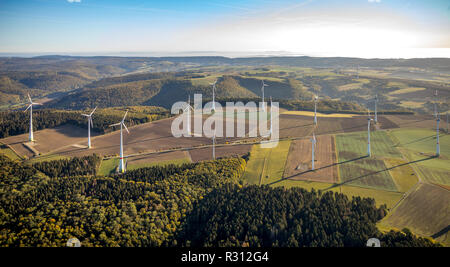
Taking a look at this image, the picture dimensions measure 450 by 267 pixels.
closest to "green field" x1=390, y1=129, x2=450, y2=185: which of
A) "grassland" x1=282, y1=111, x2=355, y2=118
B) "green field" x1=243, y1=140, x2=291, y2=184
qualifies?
"grassland" x1=282, y1=111, x2=355, y2=118

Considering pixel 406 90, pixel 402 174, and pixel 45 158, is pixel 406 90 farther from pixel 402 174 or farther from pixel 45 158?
pixel 45 158

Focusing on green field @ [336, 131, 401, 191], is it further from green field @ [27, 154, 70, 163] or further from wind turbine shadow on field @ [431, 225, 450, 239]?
green field @ [27, 154, 70, 163]

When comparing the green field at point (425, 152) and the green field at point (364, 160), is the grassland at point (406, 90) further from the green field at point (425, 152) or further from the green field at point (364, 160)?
the green field at point (364, 160)

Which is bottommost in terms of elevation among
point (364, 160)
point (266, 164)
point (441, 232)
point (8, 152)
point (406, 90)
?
point (441, 232)

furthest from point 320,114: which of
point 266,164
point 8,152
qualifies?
point 8,152

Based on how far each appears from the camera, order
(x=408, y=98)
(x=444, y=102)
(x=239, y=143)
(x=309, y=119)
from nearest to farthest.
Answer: (x=239, y=143) < (x=309, y=119) < (x=444, y=102) < (x=408, y=98)
